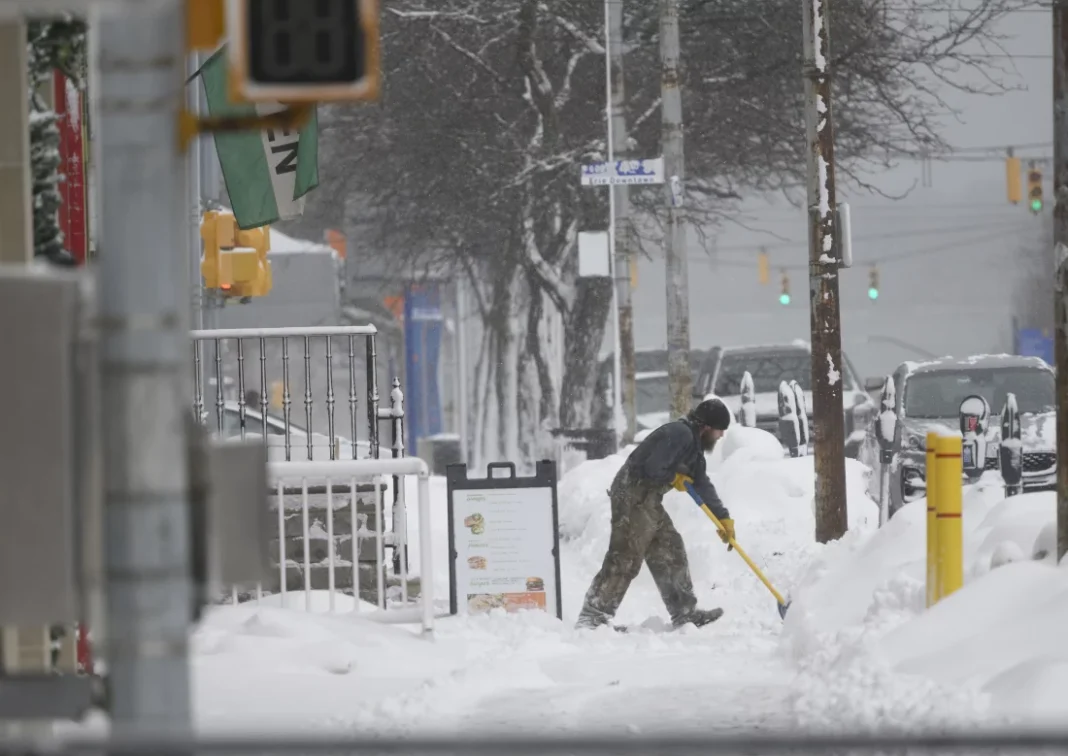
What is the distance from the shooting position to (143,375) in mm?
3926

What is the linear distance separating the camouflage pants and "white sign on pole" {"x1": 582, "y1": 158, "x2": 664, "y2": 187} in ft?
25.9

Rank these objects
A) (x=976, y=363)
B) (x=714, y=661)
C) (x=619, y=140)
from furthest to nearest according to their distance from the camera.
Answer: (x=619, y=140)
(x=976, y=363)
(x=714, y=661)

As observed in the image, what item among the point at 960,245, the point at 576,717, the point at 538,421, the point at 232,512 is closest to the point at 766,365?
the point at 538,421

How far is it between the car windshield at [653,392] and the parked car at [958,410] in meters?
14.1

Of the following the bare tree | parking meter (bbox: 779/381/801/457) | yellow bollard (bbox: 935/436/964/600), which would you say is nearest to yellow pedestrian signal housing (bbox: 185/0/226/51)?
yellow bollard (bbox: 935/436/964/600)

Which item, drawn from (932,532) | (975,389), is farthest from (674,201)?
(932,532)

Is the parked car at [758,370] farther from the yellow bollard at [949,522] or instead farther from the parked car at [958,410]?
the yellow bollard at [949,522]

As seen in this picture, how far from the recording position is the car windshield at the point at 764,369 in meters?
25.5

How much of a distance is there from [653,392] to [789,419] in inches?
527

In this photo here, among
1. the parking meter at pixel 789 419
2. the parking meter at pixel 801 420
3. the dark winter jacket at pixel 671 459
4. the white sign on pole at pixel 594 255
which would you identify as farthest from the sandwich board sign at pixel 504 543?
the white sign on pole at pixel 594 255

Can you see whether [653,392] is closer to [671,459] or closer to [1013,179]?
[1013,179]

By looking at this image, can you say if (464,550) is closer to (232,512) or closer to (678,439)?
(678,439)

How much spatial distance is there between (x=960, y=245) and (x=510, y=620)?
3429 inches

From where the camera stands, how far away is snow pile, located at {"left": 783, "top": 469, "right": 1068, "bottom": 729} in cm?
681
